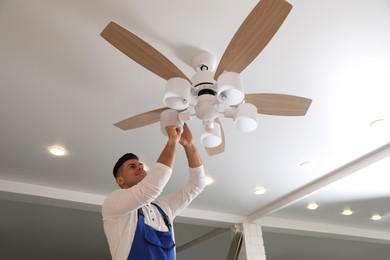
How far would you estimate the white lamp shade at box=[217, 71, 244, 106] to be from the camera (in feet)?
4.18

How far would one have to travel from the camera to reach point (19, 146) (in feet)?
7.86

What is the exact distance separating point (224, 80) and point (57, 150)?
1.64m

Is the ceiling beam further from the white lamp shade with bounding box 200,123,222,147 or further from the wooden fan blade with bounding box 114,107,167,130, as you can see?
the wooden fan blade with bounding box 114,107,167,130

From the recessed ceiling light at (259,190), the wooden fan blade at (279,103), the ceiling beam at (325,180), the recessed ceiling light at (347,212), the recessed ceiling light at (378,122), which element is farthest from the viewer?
the recessed ceiling light at (347,212)

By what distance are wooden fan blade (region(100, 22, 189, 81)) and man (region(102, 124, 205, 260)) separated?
250 mm

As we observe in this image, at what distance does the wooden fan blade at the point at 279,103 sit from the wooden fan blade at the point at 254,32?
194 mm

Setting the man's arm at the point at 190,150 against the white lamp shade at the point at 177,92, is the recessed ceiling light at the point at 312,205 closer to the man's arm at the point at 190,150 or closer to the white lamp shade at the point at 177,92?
the man's arm at the point at 190,150

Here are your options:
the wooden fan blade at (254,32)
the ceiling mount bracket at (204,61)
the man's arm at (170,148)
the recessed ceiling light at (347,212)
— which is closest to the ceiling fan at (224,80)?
the wooden fan blade at (254,32)

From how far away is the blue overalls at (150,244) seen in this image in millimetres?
1211

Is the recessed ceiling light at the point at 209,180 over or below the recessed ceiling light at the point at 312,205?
below

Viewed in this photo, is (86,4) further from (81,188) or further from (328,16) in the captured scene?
(81,188)

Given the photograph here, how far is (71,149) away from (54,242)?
327 centimetres

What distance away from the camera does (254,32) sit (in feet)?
4.04

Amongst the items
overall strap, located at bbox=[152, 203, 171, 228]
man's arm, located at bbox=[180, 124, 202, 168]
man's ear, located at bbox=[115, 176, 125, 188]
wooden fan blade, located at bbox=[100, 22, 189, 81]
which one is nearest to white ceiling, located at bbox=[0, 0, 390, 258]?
wooden fan blade, located at bbox=[100, 22, 189, 81]
